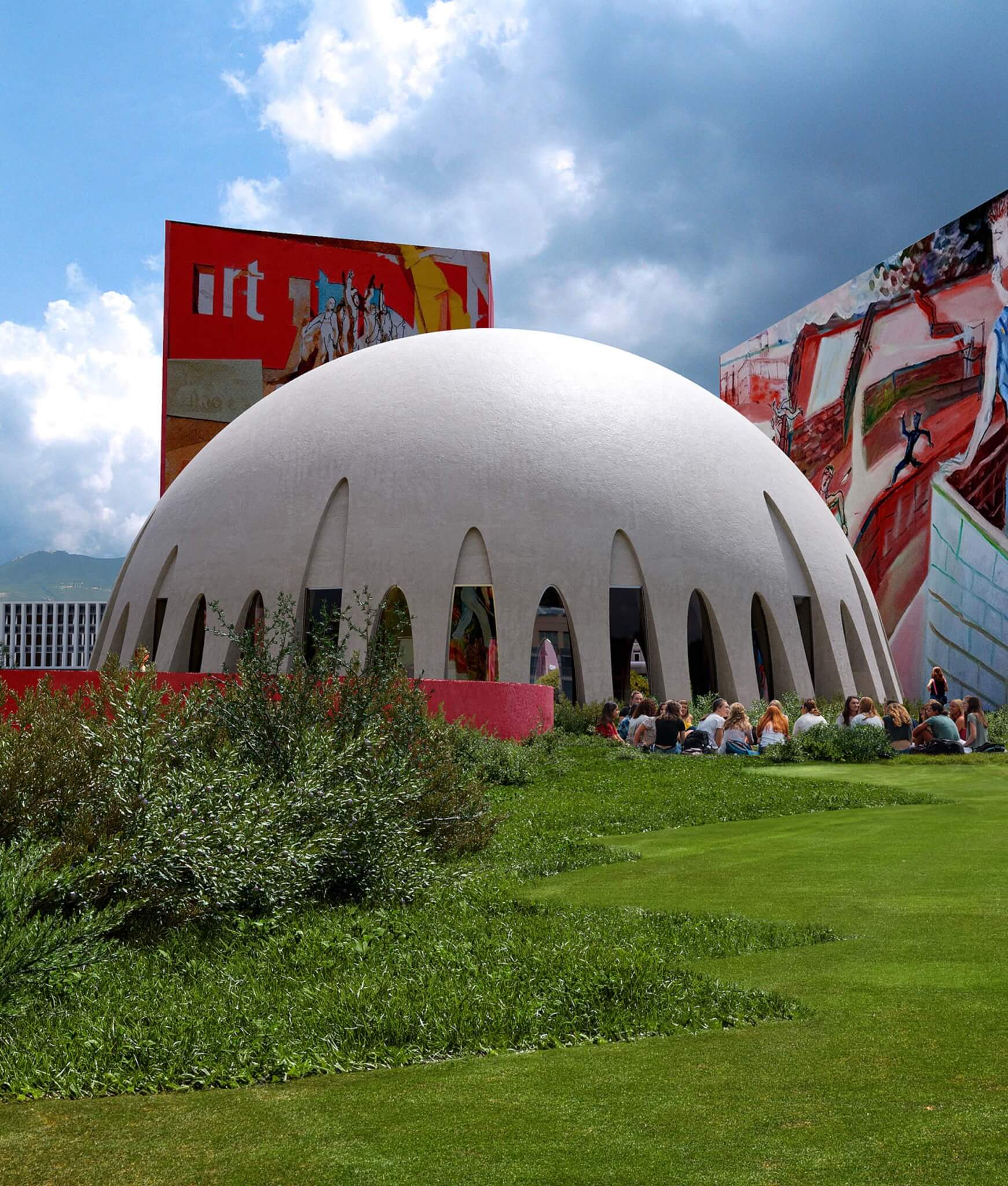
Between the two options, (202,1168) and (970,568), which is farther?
(970,568)

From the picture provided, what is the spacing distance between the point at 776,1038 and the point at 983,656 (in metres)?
41.5

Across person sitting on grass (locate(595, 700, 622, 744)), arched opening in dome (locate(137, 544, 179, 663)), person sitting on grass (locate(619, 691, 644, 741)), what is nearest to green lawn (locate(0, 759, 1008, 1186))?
person sitting on grass (locate(595, 700, 622, 744))

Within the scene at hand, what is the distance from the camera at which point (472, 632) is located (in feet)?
80.4

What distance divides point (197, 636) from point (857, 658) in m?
16.2

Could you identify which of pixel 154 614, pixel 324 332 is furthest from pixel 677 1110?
pixel 324 332

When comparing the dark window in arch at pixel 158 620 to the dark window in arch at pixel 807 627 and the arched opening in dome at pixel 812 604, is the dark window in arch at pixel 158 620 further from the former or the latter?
the dark window in arch at pixel 807 627

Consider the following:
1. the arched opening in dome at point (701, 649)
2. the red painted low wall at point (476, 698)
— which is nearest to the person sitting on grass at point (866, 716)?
the red painted low wall at point (476, 698)

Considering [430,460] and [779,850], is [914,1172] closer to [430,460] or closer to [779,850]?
[779,850]

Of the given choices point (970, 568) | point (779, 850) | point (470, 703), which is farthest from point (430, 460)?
point (970, 568)

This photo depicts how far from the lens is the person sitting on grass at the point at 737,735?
1853cm

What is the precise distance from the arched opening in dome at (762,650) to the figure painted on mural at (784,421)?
98.2ft

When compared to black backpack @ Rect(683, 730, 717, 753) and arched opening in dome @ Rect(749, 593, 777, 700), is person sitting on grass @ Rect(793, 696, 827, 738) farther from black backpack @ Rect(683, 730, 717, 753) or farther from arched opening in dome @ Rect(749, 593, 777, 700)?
arched opening in dome @ Rect(749, 593, 777, 700)

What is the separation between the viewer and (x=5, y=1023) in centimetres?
538

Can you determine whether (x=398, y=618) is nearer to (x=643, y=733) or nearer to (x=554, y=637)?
(x=554, y=637)
